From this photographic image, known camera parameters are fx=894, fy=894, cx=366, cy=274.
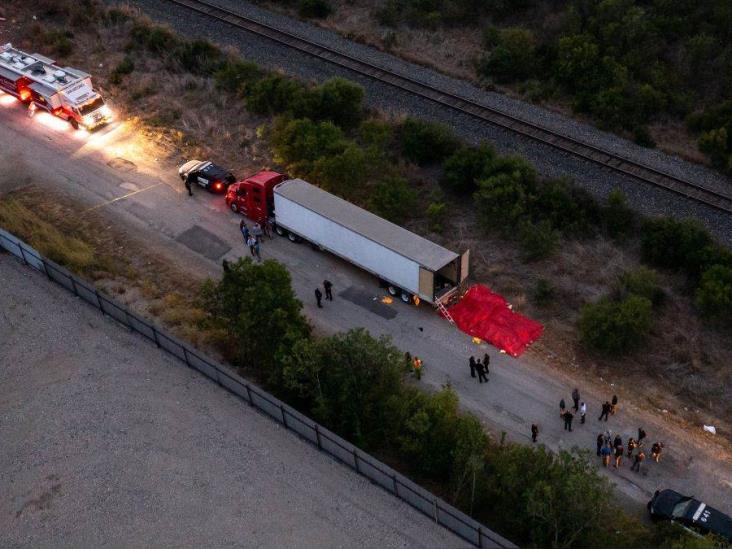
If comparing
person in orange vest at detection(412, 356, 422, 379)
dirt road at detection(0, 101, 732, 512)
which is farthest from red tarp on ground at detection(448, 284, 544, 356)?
person in orange vest at detection(412, 356, 422, 379)

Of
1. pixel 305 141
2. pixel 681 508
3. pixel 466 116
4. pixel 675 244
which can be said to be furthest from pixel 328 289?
pixel 681 508

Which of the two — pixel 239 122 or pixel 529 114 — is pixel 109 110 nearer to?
pixel 239 122

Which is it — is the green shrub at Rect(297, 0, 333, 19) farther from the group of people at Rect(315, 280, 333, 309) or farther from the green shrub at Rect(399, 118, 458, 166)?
the group of people at Rect(315, 280, 333, 309)

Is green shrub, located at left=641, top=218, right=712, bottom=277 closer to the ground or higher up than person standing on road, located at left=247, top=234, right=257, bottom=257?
higher up

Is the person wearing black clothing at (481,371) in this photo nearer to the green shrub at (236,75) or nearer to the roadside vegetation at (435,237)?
the roadside vegetation at (435,237)

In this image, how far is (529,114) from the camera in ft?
126

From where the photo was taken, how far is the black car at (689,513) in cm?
2195

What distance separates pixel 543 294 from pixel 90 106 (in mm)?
21343

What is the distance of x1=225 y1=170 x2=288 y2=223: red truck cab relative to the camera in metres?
32.6

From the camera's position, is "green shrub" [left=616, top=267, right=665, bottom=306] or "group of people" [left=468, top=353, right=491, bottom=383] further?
"green shrub" [left=616, top=267, right=665, bottom=306]

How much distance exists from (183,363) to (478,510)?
9.05 m

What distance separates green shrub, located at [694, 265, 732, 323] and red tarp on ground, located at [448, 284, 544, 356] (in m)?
5.07

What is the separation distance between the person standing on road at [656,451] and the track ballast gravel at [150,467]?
285 inches

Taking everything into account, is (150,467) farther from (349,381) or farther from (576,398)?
(576,398)
